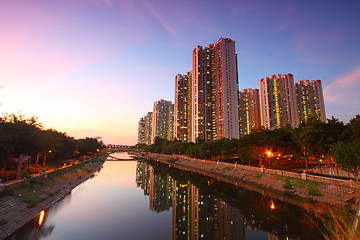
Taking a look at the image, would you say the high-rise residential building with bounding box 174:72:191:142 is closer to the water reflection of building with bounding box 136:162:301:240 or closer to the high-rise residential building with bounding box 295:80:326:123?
the high-rise residential building with bounding box 295:80:326:123

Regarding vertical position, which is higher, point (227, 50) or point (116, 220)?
point (227, 50)

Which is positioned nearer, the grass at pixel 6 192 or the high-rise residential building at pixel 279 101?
the grass at pixel 6 192

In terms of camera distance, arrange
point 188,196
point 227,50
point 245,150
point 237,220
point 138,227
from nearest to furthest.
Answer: point 138,227
point 237,220
point 188,196
point 245,150
point 227,50

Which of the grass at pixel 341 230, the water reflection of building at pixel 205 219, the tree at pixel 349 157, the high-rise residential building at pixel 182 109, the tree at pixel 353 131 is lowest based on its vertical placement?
the water reflection of building at pixel 205 219

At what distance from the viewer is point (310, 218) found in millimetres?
18891

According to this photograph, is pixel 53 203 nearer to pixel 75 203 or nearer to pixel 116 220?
pixel 75 203

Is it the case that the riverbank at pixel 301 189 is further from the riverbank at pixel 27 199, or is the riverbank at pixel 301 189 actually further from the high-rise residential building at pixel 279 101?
the high-rise residential building at pixel 279 101

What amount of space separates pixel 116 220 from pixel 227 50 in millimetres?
125104

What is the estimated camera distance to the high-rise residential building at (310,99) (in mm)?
146000

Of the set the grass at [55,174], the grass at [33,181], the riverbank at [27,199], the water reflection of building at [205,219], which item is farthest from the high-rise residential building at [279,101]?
the grass at [33,181]

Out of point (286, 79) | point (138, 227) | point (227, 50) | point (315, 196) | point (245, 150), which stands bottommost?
point (138, 227)

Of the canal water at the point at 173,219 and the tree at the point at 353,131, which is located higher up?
the tree at the point at 353,131

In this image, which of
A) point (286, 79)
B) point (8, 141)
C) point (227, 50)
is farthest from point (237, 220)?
point (286, 79)

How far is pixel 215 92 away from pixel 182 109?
133ft
